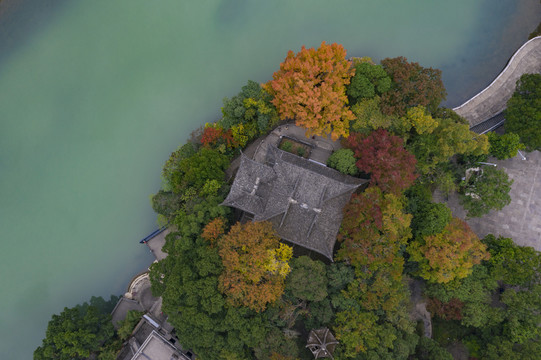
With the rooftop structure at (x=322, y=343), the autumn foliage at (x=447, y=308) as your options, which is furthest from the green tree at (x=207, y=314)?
the autumn foliage at (x=447, y=308)

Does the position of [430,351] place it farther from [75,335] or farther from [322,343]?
[75,335]

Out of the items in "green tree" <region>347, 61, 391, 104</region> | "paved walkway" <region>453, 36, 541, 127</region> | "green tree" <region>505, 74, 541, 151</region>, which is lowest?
"green tree" <region>347, 61, 391, 104</region>

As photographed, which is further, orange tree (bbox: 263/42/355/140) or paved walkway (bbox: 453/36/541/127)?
paved walkway (bbox: 453/36/541/127)

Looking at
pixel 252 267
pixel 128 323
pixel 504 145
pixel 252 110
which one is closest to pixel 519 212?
pixel 504 145

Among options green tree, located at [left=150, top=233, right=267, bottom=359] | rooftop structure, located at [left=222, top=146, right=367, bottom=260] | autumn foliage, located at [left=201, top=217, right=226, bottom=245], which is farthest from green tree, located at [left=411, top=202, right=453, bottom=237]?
autumn foliage, located at [left=201, top=217, right=226, bottom=245]

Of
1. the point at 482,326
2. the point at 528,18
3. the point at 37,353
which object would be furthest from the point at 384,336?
the point at 528,18

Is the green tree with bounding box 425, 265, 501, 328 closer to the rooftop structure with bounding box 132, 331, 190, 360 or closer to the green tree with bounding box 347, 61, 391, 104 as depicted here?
the green tree with bounding box 347, 61, 391, 104

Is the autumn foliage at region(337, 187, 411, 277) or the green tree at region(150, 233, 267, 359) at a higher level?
the autumn foliage at region(337, 187, 411, 277)

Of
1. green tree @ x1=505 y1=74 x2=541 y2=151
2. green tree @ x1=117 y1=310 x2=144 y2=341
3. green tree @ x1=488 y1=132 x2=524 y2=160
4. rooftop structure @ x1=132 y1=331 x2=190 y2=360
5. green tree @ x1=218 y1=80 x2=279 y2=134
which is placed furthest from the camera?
green tree @ x1=218 y1=80 x2=279 y2=134
